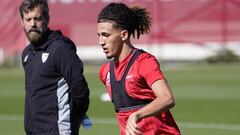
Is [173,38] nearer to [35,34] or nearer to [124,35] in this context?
[35,34]

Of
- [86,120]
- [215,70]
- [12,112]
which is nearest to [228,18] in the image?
[215,70]

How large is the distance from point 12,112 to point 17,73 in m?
10.2

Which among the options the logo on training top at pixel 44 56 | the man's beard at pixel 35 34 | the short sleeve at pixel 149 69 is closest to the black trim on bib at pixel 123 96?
the short sleeve at pixel 149 69

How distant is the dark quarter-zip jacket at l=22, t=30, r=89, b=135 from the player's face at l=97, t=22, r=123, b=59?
565 millimetres

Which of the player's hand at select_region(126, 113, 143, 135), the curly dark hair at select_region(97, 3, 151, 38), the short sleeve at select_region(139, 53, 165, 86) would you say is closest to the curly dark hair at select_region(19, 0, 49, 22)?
the curly dark hair at select_region(97, 3, 151, 38)

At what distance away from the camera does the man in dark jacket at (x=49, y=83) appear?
22.8 feet

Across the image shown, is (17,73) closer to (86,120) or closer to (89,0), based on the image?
(89,0)

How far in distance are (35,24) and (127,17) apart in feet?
2.98

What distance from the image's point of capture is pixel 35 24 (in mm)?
6965

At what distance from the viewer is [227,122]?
13.8 meters

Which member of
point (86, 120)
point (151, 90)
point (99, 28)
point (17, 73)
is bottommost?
point (17, 73)

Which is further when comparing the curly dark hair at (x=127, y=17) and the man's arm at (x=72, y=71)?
the man's arm at (x=72, y=71)

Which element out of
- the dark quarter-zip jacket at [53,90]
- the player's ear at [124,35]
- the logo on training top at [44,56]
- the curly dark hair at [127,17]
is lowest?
the dark quarter-zip jacket at [53,90]

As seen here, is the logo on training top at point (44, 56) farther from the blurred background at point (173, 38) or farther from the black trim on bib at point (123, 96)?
the blurred background at point (173, 38)
